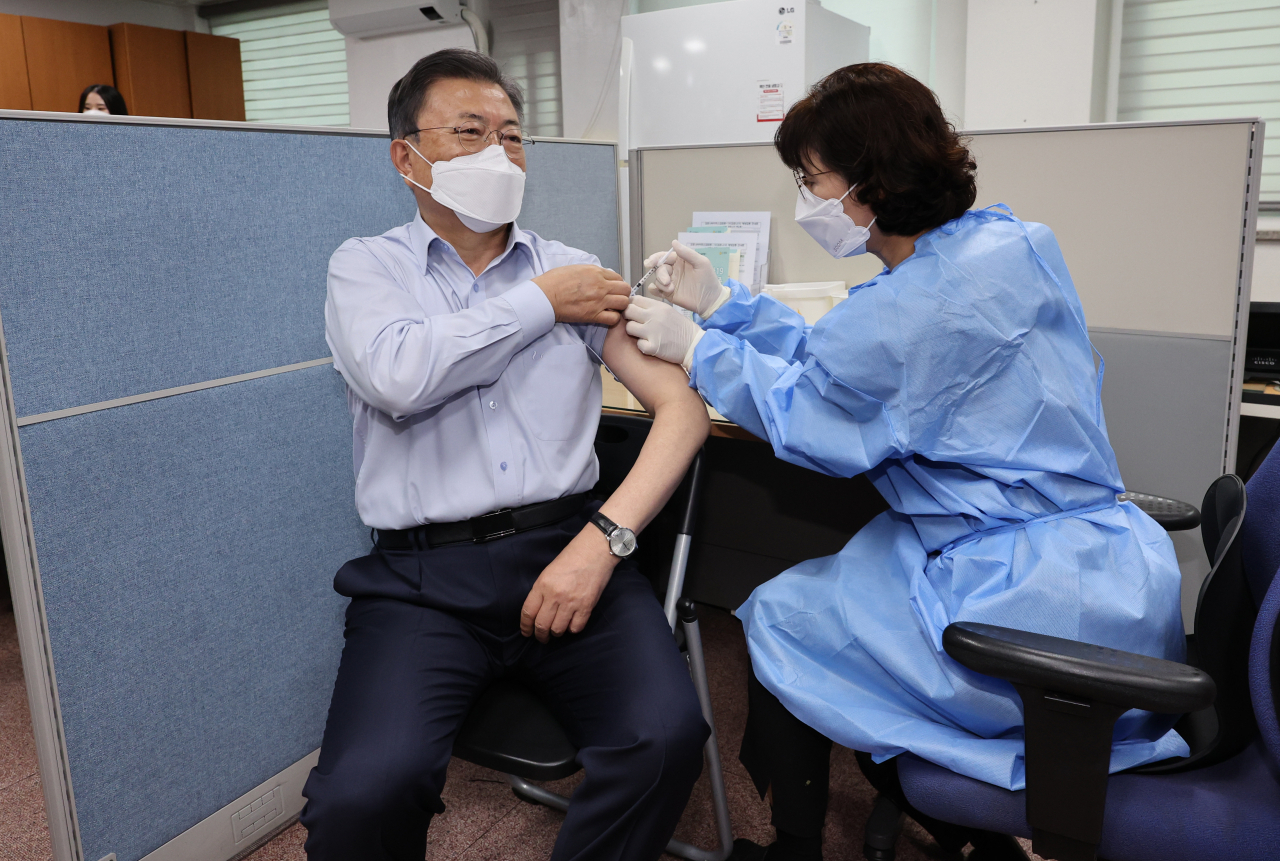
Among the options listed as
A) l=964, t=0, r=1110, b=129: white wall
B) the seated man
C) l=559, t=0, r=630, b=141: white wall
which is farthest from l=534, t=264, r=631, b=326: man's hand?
l=559, t=0, r=630, b=141: white wall

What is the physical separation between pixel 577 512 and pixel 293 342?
58 cm

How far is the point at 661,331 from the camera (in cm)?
138

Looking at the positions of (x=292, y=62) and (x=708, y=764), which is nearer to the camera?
(x=708, y=764)

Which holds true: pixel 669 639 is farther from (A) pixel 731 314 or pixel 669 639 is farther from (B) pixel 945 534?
(A) pixel 731 314

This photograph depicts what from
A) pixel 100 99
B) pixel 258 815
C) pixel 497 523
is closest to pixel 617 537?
pixel 497 523

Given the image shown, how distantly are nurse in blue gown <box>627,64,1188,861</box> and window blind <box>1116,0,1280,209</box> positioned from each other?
111 inches

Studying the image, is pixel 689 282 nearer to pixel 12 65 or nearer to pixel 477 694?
pixel 477 694

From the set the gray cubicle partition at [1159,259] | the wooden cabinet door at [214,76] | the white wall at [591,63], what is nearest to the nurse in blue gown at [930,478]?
the gray cubicle partition at [1159,259]

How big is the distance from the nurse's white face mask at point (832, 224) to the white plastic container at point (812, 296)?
0.66 metres

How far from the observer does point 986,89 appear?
3.61m

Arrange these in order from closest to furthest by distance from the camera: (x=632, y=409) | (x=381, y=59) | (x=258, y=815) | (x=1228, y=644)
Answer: (x=1228, y=644) < (x=258, y=815) < (x=632, y=409) < (x=381, y=59)

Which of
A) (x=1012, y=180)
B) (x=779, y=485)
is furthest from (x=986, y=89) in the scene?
(x=779, y=485)

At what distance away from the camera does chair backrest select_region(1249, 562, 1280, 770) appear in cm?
A: 83

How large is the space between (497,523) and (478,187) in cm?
53
